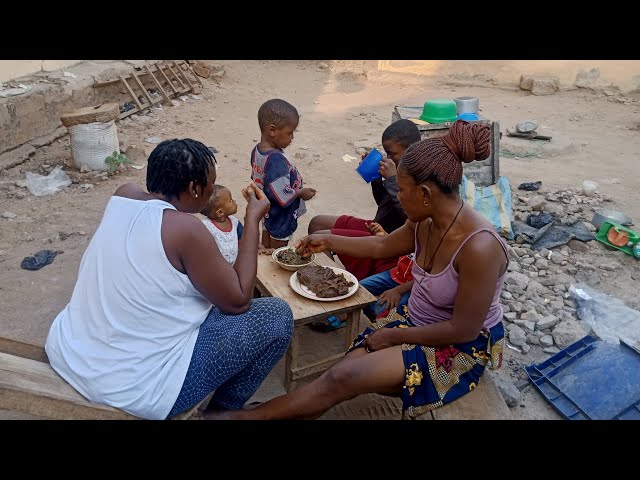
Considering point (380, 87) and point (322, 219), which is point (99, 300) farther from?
point (380, 87)

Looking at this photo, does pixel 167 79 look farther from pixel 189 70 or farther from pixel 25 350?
pixel 25 350

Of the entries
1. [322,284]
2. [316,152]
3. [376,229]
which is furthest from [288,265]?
[316,152]

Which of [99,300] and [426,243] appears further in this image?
[426,243]

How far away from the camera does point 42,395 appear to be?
198 centimetres

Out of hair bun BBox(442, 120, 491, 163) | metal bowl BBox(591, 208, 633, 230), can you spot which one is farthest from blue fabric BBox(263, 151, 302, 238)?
metal bowl BBox(591, 208, 633, 230)

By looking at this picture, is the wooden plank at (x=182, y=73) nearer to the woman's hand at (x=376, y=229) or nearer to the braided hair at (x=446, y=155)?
the woman's hand at (x=376, y=229)

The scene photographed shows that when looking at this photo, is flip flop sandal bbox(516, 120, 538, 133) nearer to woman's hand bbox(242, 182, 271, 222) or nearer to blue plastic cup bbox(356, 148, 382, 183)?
blue plastic cup bbox(356, 148, 382, 183)

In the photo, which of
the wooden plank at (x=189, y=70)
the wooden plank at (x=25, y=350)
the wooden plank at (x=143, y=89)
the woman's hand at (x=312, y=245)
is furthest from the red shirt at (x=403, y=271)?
the wooden plank at (x=189, y=70)

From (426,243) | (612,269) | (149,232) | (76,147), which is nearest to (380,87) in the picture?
(76,147)

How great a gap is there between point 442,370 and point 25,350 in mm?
1858

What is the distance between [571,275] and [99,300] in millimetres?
3789

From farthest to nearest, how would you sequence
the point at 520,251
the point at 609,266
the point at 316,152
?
the point at 316,152
the point at 520,251
the point at 609,266

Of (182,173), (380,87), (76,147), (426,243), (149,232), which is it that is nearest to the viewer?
(149,232)

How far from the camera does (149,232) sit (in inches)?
79.3
